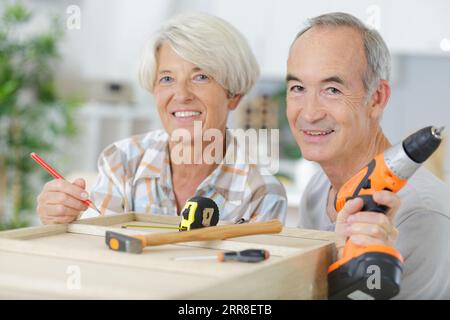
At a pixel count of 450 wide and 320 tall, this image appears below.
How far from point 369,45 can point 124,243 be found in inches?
30.3

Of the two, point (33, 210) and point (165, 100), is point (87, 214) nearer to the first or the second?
point (165, 100)

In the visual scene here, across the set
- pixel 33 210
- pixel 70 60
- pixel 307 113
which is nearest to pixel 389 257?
pixel 307 113

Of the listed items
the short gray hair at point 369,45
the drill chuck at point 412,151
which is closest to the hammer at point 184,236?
the drill chuck at point 412,151

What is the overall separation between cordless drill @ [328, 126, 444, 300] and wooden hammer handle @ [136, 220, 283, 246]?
0.14m

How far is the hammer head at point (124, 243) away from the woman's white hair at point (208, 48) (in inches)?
28.9

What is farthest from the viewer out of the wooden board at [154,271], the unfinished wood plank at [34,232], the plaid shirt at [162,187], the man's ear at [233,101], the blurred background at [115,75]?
the blurred background at [115,75]

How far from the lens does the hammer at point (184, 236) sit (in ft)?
3.18

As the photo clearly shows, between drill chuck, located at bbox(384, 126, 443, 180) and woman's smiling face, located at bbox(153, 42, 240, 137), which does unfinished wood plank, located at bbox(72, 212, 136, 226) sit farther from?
drill chuck, located at bbox(384, 126, 443, 180)

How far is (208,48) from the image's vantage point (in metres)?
1.64

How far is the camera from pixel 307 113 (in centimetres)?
146

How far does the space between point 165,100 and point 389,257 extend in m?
0.90

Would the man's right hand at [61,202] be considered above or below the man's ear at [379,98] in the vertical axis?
below

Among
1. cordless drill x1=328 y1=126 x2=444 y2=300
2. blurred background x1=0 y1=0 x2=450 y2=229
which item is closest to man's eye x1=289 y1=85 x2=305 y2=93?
cordless drill x1=328 y1=126 x2=444 y2=300

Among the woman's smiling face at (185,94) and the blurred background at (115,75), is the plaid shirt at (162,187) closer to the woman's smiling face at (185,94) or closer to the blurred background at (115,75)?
the woman's smiling face at (185,94)
